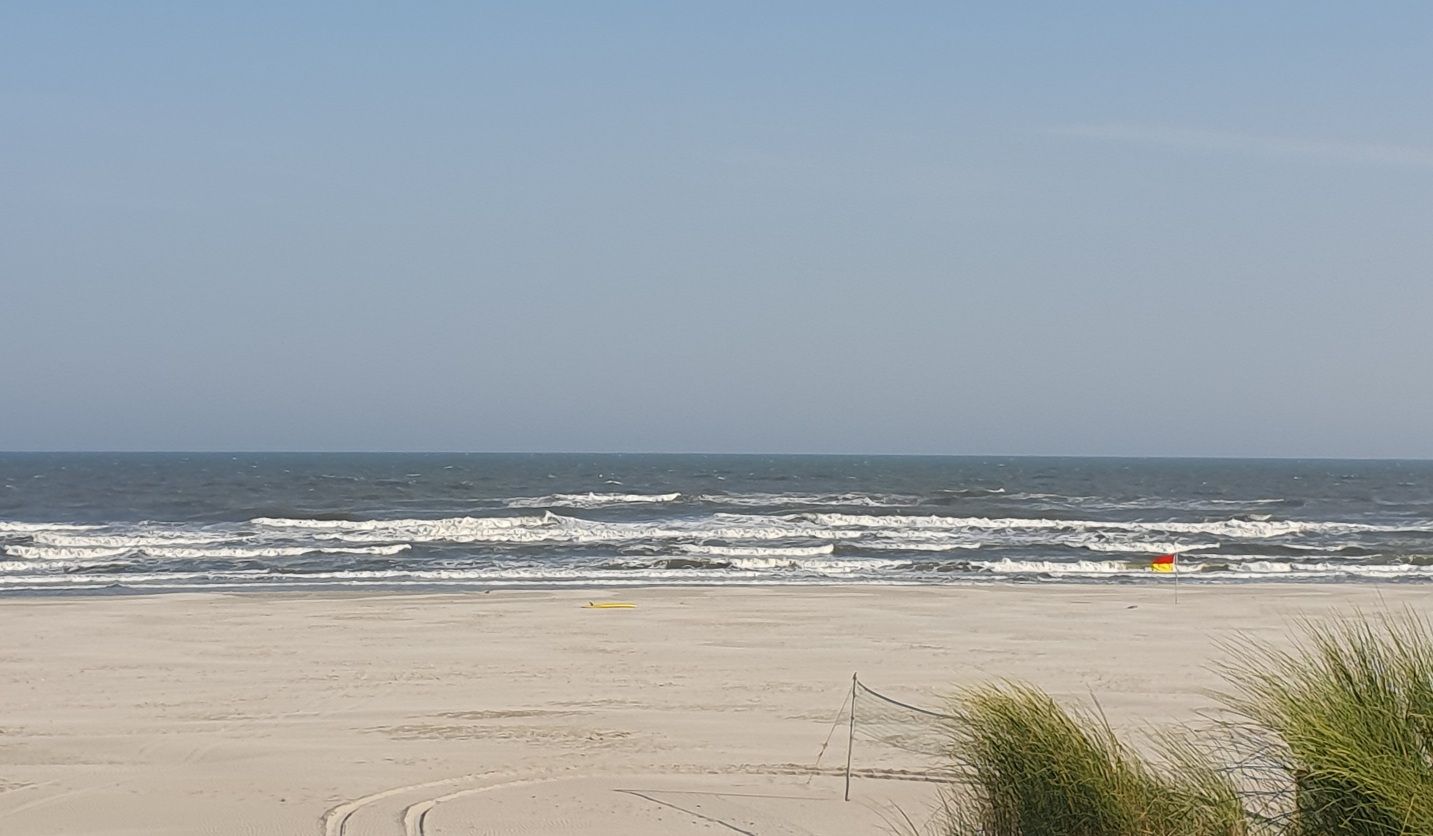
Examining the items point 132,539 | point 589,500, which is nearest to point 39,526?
point 132,539

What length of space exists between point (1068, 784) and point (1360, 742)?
3.34 feet

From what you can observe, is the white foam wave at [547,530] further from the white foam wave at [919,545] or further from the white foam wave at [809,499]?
the white foam wave at [809,499]

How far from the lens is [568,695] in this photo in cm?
1300

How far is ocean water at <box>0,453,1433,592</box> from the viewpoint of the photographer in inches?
1107

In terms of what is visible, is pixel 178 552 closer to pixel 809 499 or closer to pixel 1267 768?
pixel 1267 768

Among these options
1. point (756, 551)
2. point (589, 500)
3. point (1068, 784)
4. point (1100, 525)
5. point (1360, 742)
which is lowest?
point (756, 551)

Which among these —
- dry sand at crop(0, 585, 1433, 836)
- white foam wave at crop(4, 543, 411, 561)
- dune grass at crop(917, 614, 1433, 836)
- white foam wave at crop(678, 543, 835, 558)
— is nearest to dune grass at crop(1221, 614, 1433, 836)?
dune grass at crop(917, 614, 1433, 836)

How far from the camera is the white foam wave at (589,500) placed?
2098 inches

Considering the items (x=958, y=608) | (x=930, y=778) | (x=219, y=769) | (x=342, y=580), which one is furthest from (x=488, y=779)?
(x=342, y=580)

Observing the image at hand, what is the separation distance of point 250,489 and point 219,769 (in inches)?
2265

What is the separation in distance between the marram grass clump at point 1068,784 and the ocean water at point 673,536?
2087 centimetres

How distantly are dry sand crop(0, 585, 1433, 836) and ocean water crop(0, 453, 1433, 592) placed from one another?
18.4 ft

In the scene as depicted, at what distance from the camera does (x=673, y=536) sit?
3728 centimetres

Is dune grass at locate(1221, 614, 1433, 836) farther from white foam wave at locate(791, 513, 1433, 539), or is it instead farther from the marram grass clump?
white foam wave at locate(791, 513, 1433, 539)
